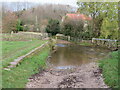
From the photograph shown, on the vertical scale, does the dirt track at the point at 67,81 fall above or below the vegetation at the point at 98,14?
below

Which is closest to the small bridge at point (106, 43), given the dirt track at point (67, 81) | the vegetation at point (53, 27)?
the vegetation at point (53, 27)

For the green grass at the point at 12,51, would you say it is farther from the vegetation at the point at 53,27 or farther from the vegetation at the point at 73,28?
the vegetation at the point at 53,27

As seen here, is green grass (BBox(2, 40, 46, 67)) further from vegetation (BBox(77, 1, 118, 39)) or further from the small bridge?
vegetation (BBox(77, 1, 118, 39))

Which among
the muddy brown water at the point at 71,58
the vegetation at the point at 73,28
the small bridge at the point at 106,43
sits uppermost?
the vegetation at the point at 73,28

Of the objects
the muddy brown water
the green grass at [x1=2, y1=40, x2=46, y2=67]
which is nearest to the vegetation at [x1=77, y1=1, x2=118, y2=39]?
the muddy brown water

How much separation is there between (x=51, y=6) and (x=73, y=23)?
649cm

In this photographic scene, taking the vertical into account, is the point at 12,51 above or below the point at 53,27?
below

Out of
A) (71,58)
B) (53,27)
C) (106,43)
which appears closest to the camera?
(71,58)

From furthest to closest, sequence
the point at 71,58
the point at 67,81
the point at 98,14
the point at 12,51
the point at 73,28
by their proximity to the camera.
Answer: the point at 73,28
the point at 98,14
the point at 71,58
the point at 12,51
the point at 67,81

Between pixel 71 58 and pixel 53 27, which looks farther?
pixel 53 27

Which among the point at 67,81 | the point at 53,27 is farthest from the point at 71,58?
the point at 53,27

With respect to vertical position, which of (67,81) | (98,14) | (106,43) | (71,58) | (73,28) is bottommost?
(71,58)

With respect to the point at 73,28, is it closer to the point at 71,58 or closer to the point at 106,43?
the point at 106,43

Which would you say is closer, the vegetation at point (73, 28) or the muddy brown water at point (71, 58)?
the muddy brown water at point (71, 58)
